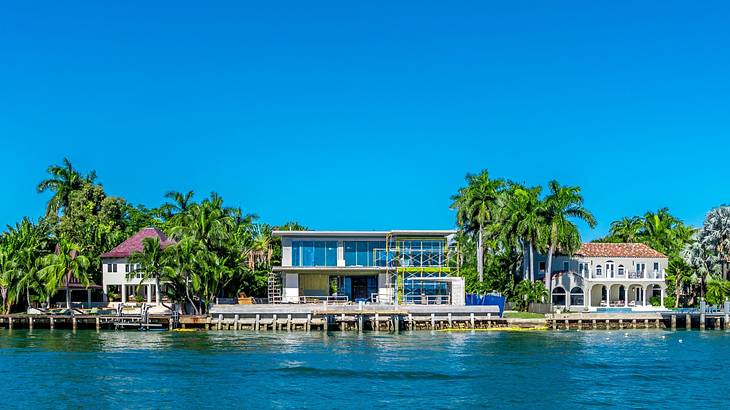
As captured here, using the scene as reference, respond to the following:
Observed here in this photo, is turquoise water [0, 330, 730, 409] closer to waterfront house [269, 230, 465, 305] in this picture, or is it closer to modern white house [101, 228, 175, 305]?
waterfront house [269, 230, 465, 305]

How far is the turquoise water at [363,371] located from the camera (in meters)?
39.3

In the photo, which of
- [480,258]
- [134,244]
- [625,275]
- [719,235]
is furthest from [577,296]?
[134,244]

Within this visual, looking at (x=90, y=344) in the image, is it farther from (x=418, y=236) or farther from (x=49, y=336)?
(x=418, y=236)

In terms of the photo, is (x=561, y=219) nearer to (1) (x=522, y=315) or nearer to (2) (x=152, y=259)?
(1) (x=522, y=315)

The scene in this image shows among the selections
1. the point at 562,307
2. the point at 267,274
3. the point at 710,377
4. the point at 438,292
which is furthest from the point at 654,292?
the point at 710,377

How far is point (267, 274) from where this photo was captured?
88.5 m

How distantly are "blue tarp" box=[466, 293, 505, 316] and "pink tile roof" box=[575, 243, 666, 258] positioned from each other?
12774 mm

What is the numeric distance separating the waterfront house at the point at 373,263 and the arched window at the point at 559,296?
13.3 metres

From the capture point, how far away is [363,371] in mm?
46844

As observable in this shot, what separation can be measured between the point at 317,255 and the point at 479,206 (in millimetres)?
17496

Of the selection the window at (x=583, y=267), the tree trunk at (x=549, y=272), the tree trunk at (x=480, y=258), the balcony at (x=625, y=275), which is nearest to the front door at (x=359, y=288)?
the tree trunk at (x=480, y=258)

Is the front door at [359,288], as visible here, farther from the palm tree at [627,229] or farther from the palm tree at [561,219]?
the palm tree at [627,229]

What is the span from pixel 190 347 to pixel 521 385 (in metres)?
23.5

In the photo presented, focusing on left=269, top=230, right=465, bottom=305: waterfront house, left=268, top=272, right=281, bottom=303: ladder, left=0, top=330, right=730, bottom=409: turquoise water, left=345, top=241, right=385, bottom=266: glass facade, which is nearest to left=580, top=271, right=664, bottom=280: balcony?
left=269, top=230, right=465, bottom=305: waterfront house
